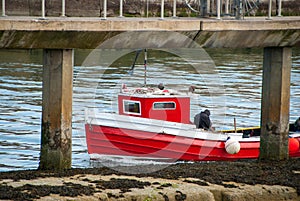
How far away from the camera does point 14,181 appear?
12336 mm

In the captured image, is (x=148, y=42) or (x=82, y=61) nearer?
(x=148, y=42)


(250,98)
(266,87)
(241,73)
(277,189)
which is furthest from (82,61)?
(277,189)

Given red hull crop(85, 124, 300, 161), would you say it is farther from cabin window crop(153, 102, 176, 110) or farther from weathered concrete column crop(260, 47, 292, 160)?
weathered concrete column crop(260, 47, 292, 160)

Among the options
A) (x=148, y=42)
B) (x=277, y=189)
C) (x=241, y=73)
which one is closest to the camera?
(x=277, y=189)

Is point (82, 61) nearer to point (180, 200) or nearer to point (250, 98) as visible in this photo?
point (250, 98)

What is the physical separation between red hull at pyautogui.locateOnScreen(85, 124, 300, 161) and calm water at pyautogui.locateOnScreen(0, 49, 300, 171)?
100 centimetres

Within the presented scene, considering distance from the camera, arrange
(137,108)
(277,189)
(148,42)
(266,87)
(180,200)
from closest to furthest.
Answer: (180,200), (277,189), (148,42), (266,87), (137,108)

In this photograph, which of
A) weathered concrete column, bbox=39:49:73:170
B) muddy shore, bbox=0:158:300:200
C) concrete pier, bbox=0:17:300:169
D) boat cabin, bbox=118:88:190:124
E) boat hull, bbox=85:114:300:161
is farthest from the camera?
boat cabin, bbox=118:88:190:124

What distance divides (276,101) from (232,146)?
4.97 m

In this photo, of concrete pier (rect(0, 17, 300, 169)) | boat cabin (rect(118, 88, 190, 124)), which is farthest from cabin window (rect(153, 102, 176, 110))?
concrete pier (rect(0, 17, 300, 169))

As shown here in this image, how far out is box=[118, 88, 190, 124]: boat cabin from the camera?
68.6 ft

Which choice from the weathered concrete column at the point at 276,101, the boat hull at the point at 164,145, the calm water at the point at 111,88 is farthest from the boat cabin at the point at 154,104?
the weathered concrete column at the point at 276,101

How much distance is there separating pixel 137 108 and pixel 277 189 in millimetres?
8438

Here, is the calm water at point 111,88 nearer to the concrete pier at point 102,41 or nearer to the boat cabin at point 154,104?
the boat cabin at point 154,104
